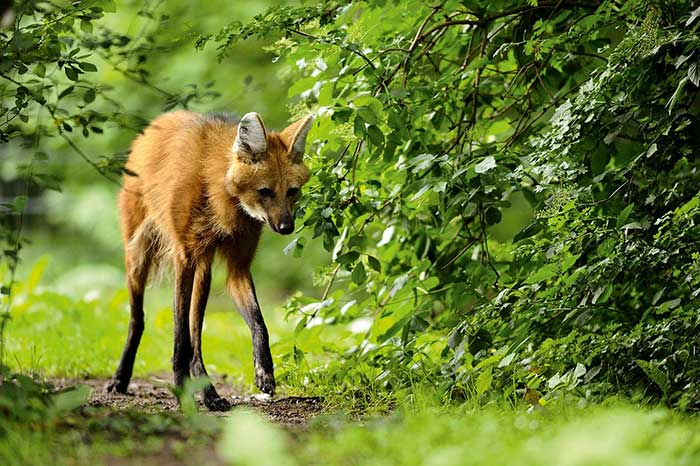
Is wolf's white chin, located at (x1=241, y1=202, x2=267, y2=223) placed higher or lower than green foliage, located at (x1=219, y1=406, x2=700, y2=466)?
higher

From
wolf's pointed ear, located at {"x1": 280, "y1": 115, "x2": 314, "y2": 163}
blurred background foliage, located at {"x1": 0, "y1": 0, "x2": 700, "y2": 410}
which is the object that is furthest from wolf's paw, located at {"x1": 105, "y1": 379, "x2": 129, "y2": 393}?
wolf's pointed ear, located at {"x1": 280, "y1": 115, "x2": 314, "y2": 163}

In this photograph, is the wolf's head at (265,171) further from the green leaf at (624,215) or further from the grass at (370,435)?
the green leaf at (624,215)

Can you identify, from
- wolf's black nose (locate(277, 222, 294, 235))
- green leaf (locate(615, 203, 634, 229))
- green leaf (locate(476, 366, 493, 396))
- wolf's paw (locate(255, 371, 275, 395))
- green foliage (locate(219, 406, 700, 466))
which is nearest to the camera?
green foliage (locate(219, 406, 700, 466))

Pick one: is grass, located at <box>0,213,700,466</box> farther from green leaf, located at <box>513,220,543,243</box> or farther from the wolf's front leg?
green leaf, located at <box>513,220,543,243</box>

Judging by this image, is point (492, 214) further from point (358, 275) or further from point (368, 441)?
point (368, 441)

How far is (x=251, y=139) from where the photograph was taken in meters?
4.87

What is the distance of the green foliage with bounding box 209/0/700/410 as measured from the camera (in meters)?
3.54

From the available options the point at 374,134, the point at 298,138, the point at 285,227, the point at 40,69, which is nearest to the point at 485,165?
the point at 374,134

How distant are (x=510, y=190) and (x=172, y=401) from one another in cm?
221

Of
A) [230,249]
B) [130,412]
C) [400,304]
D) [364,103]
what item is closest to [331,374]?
[400,304]

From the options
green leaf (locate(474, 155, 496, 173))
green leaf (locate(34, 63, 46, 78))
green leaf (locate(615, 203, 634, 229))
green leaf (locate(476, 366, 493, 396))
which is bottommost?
green leaf (locate(476, 366, 493, 396))

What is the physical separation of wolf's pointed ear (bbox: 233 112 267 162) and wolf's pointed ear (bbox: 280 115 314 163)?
0.16 m

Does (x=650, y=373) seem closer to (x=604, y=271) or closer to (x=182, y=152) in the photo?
(x=604, y=271)

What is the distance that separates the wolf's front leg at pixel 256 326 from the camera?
4.64m
